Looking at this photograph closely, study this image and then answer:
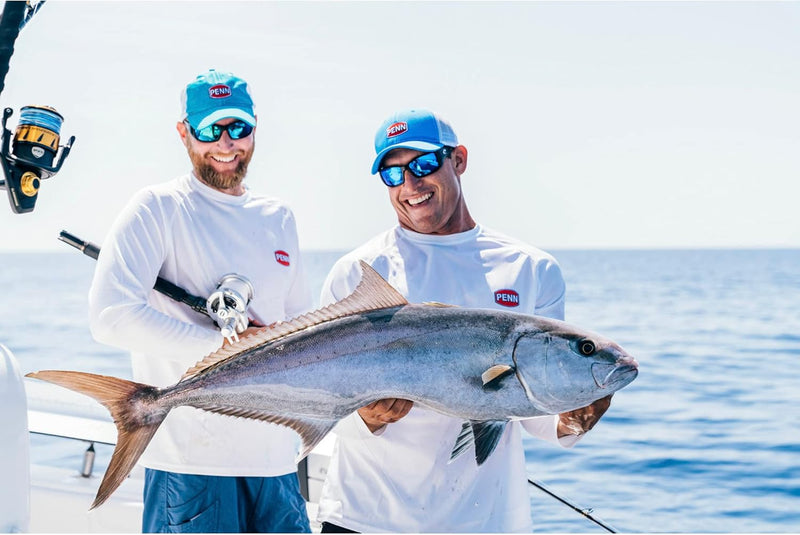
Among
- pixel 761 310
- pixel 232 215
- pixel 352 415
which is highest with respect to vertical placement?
pixel 761 310

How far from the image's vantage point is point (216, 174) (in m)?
3.50

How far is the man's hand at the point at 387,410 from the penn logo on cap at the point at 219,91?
159 centimetres

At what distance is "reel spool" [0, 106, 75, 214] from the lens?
3.28 meters

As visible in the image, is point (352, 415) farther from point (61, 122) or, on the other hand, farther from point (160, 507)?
point (61, 122)

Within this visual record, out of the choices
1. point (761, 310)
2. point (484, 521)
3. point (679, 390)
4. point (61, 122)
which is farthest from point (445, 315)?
point (761, 310)

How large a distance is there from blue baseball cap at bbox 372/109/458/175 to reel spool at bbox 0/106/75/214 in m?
1.37

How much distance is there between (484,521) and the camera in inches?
106

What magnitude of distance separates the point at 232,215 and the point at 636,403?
13.1m

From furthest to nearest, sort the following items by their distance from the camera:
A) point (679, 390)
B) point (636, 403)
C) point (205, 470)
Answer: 1. point (679, 390)
2. point (636, 403)
3. point (205, 470)

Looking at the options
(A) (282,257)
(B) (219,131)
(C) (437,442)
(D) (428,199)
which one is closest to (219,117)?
(B) (219,131)

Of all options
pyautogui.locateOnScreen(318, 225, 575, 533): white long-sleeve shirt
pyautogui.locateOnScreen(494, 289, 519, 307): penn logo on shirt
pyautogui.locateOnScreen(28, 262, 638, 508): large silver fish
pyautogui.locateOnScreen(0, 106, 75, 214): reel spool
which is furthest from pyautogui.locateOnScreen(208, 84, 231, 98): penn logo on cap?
pyautogui.locateOnScreen(494, 289, 519, 307): penn logo on shirt

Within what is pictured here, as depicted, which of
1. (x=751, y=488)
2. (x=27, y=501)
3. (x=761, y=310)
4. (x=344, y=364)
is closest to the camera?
(x=344, y=364)

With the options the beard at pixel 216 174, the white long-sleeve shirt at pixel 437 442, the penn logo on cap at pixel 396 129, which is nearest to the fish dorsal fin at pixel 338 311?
the white long-sleeve shirt at pixel 437 442

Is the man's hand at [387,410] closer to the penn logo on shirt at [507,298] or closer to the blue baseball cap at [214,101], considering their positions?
the penn logo on shirt at [507,298]
